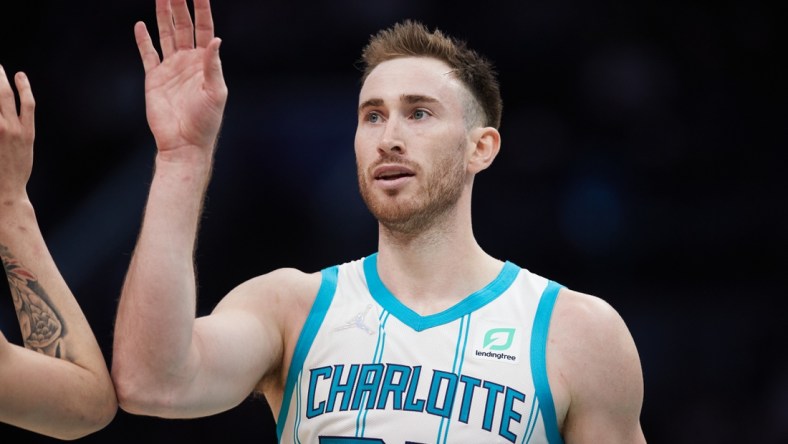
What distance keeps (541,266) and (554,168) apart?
2.17 feet

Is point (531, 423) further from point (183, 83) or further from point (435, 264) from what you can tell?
point (183, 83)

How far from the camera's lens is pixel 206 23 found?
3484 mm

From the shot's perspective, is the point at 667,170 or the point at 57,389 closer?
the point at 57,389

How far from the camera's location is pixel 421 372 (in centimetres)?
379

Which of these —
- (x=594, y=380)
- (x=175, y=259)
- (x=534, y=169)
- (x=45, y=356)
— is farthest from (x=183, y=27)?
(x=534, y=169)

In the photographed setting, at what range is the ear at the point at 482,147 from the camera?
4309 millimetres

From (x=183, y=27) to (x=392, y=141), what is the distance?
89cm

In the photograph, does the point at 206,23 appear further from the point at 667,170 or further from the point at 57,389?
the point at 667,170

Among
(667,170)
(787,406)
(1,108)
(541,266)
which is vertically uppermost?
(1,108)

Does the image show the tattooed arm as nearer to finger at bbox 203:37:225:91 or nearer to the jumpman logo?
finger at bbox 203:37:225:91

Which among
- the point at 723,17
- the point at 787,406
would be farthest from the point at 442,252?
the point at 723,17

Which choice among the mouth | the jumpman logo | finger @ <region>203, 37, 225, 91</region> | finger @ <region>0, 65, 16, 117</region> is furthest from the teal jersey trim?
finger @ <region>0, 65, 16, 117</region>

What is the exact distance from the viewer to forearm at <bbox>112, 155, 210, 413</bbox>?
3.29m

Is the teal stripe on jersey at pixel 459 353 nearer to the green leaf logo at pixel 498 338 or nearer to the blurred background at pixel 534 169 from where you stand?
the green leaf logo at pixel 498 338
